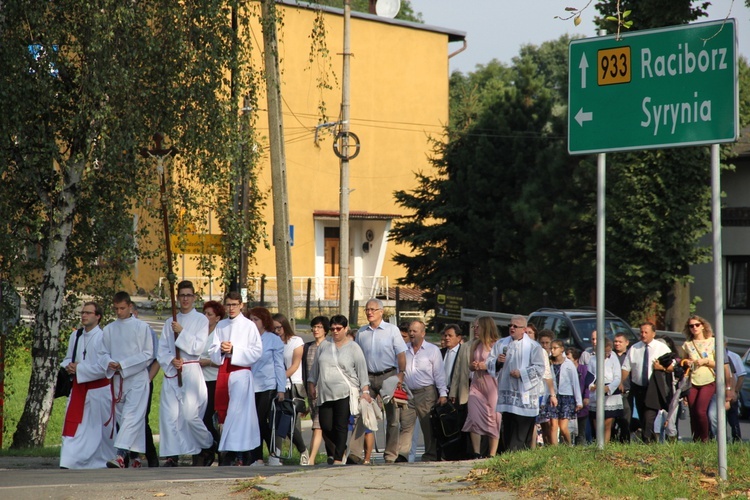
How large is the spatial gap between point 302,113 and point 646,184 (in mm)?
21529

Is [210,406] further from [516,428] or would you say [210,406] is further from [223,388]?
[516,428]

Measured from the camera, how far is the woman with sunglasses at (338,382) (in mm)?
12078

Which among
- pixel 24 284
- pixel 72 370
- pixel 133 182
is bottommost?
pixel 72 370

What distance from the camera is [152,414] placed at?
19.6 m

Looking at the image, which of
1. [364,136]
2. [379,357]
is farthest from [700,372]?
[364,136]

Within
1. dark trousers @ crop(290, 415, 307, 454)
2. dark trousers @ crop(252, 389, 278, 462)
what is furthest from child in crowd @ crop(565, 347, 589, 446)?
dark trousers @ crop(252, 389, 278, 462)

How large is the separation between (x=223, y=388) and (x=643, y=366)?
17.7 feet

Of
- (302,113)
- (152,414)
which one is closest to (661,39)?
(152,414)

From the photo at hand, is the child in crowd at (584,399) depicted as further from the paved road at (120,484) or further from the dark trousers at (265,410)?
the paved road at (120,484)

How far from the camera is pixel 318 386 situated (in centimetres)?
1217

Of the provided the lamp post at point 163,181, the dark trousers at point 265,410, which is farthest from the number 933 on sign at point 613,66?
the dark trousers at point 265,410

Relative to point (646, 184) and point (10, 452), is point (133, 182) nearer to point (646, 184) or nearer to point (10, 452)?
point (10, 452)

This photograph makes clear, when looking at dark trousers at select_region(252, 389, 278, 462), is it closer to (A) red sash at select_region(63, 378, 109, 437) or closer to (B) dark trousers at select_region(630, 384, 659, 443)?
(A) red sash at select_region(63, 378, 109, 437)

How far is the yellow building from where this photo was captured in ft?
158
